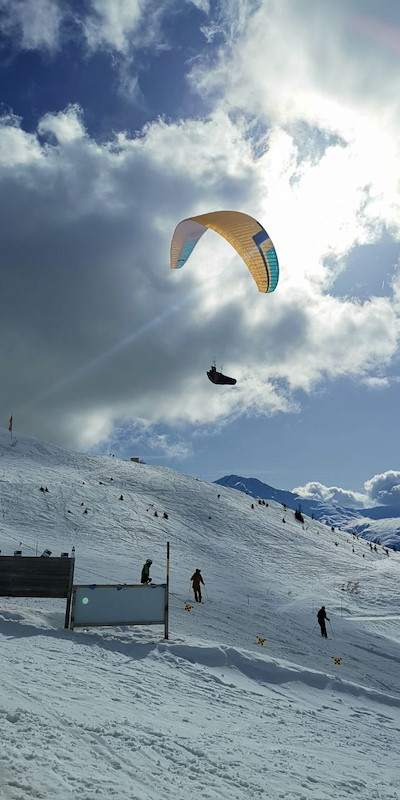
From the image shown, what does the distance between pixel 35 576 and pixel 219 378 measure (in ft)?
48.3

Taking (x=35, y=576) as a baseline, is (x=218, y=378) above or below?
above

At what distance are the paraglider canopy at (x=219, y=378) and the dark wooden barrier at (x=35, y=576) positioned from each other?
46.3 feet

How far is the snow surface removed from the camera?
5863 millimetres

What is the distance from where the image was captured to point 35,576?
44.7 ft

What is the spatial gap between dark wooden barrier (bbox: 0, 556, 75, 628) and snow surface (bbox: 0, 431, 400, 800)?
58 centimetres

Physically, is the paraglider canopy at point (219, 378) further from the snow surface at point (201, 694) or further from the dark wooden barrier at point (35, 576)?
the dark wooden barrier at point (35, 576)

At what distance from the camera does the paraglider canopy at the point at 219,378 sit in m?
26.0

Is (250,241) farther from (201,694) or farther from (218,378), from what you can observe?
(201,694)

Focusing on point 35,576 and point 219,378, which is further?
point 219,378

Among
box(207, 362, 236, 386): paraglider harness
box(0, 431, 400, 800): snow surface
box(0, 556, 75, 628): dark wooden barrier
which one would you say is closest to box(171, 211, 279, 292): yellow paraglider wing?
box(207, 362, 236, 386): paraglider harness

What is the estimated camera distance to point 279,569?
1362 inches

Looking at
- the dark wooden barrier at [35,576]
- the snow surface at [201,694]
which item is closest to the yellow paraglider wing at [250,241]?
the snow surface at [201,694]

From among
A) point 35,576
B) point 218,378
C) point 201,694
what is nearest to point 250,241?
point 218,378

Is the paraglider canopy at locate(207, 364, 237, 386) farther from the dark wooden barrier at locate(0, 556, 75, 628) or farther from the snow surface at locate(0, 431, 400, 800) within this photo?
the dark wooden barrier at locate(0, 556, 75, 628)
